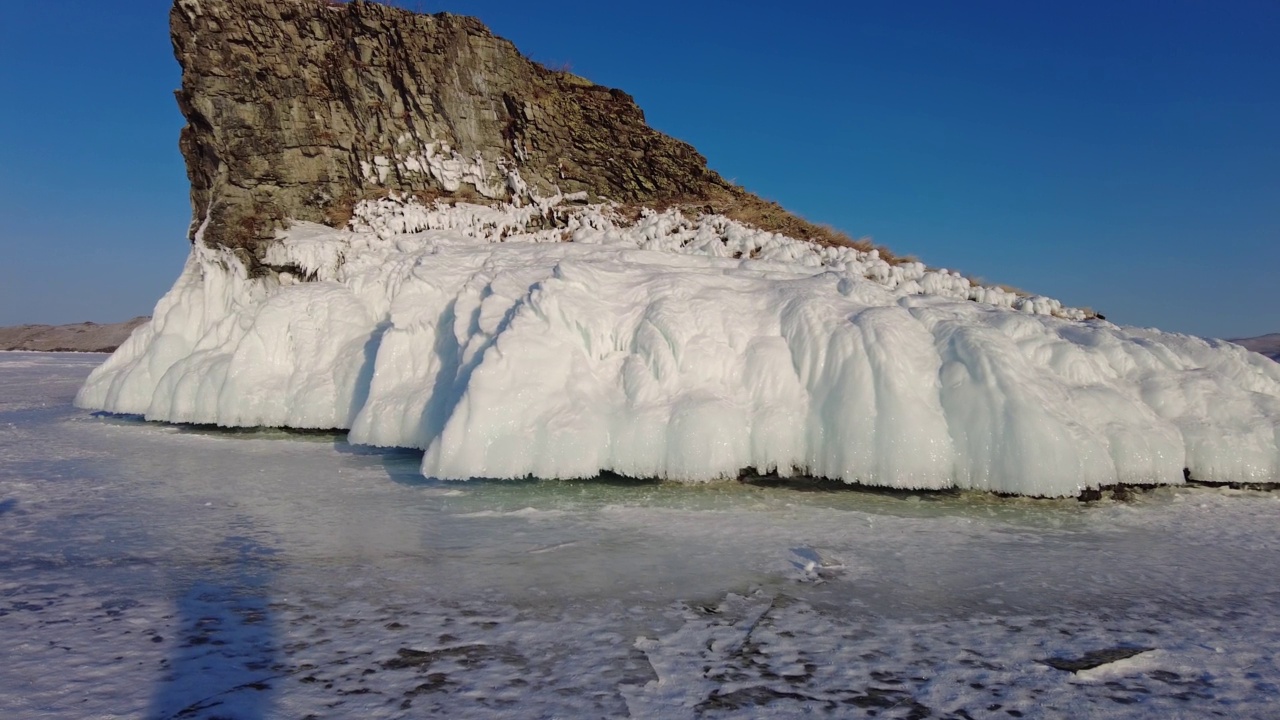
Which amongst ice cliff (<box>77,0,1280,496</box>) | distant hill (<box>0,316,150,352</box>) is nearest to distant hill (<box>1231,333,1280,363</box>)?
ice cliff (<box>77,0,1280,496</box>)

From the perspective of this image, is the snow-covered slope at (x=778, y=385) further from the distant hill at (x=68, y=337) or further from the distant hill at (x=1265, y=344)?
the distant hill at (x=68, y=337)

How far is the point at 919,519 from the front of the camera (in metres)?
6.18

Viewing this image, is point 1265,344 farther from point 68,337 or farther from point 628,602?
point 68,337

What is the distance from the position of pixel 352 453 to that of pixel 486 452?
3.20m

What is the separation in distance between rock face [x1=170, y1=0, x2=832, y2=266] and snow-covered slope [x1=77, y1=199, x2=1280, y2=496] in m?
5.96

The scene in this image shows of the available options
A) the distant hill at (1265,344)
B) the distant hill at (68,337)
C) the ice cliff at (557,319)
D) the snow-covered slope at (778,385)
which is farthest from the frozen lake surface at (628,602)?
the distant hill at (68,337)

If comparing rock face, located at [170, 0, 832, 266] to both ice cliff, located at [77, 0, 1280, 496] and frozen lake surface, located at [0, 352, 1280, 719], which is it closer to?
ice cliff, located at [77, 0, 1280, 496]

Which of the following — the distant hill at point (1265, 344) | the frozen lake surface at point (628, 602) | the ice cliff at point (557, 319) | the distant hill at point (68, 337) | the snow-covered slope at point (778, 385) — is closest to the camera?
the frozen lake surface at point (628, 602)

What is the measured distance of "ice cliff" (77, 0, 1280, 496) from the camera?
7062 mm

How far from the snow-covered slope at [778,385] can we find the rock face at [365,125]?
596cm

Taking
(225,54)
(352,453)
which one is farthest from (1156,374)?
(225,54)

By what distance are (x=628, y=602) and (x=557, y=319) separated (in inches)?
163

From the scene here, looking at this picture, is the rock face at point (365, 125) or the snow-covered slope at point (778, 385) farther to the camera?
the rock face at point (365, 125)

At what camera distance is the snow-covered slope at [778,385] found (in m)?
6.87
